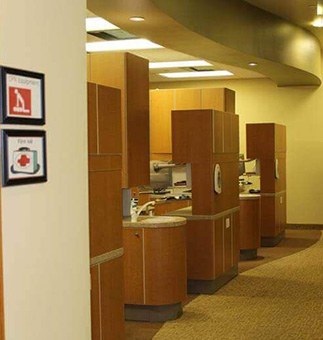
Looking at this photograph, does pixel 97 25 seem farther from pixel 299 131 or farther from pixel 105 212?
pixel 299 131

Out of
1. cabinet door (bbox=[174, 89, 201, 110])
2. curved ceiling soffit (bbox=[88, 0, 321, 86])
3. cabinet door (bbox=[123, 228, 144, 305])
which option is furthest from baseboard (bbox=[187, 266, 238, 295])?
cabinet door (bbox=[174, 89, 201, 110])

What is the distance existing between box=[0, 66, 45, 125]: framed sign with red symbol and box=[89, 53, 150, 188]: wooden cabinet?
2765 mm

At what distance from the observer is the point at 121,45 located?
8805 mm

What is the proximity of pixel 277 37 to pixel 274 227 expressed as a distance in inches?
120

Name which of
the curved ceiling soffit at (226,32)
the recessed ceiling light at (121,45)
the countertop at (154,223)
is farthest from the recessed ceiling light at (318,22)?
the countertop at (154,223)

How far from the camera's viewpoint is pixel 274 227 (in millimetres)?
10320

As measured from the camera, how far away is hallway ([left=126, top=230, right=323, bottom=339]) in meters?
5.71

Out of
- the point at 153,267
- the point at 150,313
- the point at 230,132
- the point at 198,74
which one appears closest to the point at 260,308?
the point at 150,313

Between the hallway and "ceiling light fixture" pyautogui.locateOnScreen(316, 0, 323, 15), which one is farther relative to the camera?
"ceiling light fixture" pyautogui.locateOnScreen(316, 0, 323, 15)

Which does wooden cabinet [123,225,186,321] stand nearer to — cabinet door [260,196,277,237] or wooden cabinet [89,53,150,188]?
wooden cabinet [89,53,150,188]

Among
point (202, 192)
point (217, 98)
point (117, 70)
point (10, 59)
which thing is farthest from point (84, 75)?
point (217, 98)

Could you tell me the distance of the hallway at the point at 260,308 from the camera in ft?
18.7

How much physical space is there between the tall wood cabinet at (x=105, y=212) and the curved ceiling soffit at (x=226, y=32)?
4.05ft

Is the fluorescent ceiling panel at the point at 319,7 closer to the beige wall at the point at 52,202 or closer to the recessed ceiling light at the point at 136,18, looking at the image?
the recessed ceiling light at the point at 136,18
